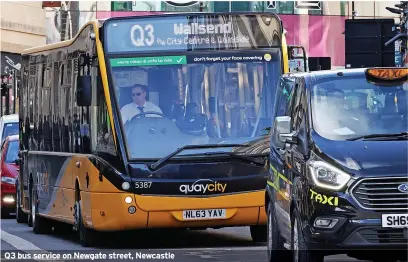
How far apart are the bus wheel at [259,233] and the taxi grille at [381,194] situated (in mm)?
7015

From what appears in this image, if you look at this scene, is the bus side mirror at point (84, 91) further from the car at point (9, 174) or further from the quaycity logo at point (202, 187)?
the car at point (9, 174)

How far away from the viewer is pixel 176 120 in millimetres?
17547

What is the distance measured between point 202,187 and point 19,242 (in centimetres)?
303

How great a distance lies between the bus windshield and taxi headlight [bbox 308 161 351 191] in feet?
18.7

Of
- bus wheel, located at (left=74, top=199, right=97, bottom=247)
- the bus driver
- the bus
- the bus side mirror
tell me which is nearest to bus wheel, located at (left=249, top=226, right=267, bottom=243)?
the bus

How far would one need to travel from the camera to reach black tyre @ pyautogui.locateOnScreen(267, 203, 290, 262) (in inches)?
546

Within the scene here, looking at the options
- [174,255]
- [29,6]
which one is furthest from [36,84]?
[29,6]

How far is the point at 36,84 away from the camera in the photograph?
22750mm

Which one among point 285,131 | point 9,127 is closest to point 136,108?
point 285,131

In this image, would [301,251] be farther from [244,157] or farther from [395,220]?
[244,157]

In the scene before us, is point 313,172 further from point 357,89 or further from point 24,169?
point 24,169

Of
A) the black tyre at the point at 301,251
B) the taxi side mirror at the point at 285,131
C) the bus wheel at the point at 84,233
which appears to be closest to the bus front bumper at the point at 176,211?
the bus wheel at the point at 84,233

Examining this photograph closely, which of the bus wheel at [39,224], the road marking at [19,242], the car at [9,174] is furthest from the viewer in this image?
the car at [9,174]

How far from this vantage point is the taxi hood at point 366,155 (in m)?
11.6
